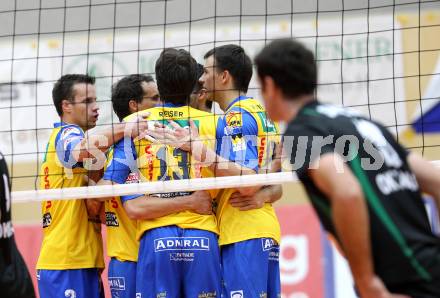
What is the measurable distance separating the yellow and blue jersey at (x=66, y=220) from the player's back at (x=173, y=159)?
1.45 feet

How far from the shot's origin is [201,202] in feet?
19.5

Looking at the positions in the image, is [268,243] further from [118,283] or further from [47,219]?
[47,219]

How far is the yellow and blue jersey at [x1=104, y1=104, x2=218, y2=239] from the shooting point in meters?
5.95

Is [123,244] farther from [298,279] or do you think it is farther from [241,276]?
[298,279]

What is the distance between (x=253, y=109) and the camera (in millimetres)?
6105

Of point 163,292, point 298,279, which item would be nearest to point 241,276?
point 163,292

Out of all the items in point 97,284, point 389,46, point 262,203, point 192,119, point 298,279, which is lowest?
point 298,279

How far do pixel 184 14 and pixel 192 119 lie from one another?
5.49 m

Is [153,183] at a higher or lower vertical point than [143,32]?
lower

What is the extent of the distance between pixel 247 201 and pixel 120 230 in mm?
952

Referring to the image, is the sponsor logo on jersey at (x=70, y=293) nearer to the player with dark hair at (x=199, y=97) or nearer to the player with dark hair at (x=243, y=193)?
the player with dark hair at (x=243, y=193)

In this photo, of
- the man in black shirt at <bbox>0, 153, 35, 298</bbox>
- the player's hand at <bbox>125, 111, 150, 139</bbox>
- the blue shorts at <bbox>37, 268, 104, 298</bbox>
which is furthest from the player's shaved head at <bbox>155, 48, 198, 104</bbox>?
the man in black shirt at <bbox>0, 153, 35, 298</bbox>

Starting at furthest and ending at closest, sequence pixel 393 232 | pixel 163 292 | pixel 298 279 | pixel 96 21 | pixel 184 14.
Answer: pixel 96 21 < pixel 184 14 < pixel 298 279 < pixel 163 292 < pixel 393 232

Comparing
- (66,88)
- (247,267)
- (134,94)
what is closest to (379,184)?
(247,267)
